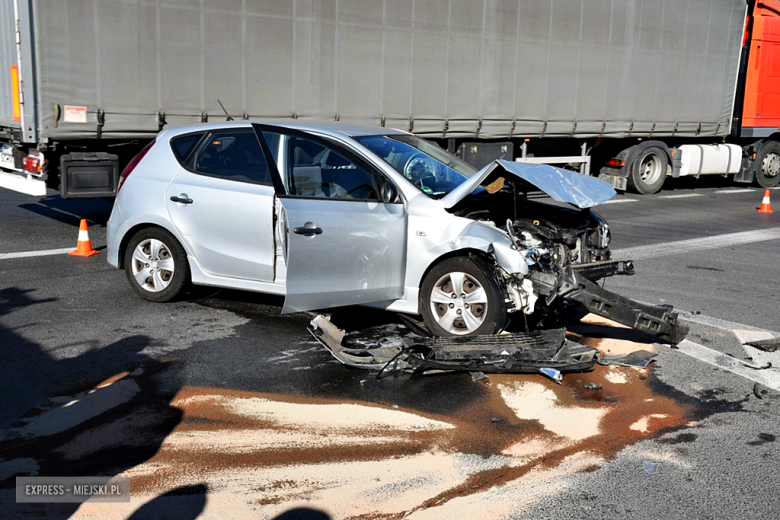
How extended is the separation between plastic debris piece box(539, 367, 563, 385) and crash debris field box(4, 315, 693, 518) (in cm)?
6

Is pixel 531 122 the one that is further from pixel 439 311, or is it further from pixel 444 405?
pixel 444 405

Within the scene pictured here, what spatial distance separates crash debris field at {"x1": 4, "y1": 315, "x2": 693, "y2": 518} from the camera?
418 cm

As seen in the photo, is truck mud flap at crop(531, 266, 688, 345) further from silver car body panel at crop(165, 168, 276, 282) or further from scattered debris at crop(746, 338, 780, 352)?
silver car body panel at crop(165, 168, 276, 282)

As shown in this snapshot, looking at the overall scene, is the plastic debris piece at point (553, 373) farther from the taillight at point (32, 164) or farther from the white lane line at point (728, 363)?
the taillight at point (32, 164)

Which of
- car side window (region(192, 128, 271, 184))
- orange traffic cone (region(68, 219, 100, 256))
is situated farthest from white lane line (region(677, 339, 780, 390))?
orange traffic cone (region(68, 219, 100, 256))

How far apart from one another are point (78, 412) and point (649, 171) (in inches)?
644

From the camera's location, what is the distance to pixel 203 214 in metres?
7.34

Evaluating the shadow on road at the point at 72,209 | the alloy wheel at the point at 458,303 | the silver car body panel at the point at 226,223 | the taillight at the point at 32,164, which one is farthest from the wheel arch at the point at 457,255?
the shadow on road at the point at 72,209

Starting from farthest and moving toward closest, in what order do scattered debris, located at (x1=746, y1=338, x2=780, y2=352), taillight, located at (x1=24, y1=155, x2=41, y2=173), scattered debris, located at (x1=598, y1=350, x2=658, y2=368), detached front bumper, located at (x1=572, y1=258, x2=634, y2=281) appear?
1. taillight, located at (x1=24, y1=155, x2=41, y2=173)
2. scattered debris, located at (x1=746, y1=338, x2=780, y2=352)
3. detached front bumper, located at (x1=572, y1=258, x2=634, y2=281)
4. scattered debris, located at (x1=598, y1=350, x2=658, y2=368)

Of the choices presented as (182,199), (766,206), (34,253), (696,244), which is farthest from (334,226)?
(766,206)

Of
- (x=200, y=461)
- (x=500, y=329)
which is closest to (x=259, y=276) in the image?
(x=500, y=329)

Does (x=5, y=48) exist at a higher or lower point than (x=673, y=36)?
lower

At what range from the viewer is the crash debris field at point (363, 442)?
13.7ft

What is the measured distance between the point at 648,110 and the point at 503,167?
43.3 feet
